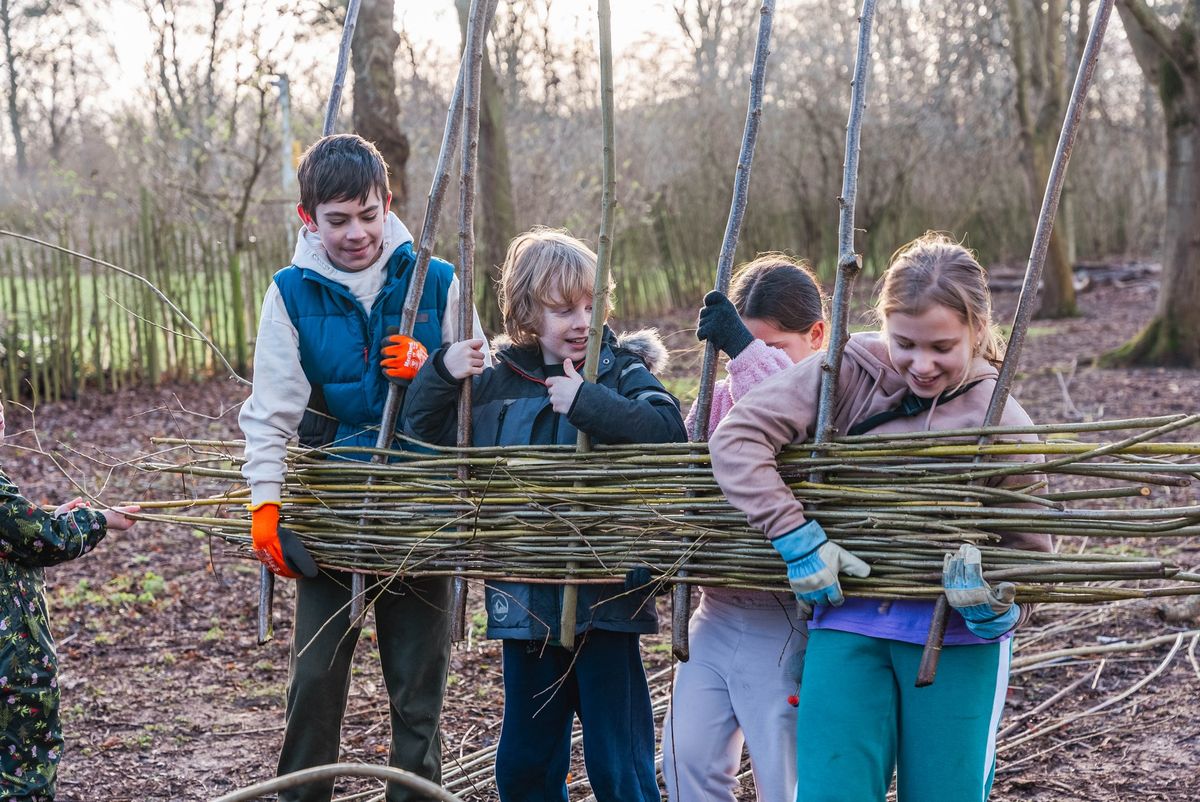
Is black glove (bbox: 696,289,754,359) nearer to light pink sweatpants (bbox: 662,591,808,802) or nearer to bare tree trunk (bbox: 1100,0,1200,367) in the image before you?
light pink sweatpants (bbox: 662,591,808,802)

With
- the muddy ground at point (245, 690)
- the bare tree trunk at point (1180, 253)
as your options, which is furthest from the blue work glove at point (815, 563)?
the bare tree trunk at point (1180, 253)

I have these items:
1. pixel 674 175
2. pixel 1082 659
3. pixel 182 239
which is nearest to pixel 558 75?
pixel 674 175

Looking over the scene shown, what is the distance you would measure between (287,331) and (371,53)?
623 centimetres

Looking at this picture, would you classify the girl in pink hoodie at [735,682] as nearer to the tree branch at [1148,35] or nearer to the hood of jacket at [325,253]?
the hood of jacket at [325,253]

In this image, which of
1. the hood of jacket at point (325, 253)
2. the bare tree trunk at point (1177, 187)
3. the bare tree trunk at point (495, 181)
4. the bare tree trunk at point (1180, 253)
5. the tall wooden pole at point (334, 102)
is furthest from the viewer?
the bare tree trunk at point (495, 181)

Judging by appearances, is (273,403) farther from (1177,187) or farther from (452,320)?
(1177,187)

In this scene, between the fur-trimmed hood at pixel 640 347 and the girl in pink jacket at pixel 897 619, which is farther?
the fur-trimmed hood at pixel 640 347

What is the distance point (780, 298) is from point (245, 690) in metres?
2.46

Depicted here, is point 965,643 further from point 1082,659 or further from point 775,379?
point 1082,659

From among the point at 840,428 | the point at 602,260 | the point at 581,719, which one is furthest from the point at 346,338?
the point at 840,428

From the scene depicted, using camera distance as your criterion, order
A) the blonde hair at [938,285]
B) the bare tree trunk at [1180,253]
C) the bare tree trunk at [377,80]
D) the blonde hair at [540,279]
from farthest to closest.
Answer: the bare tree trunk at [1180,253] → the bare tree trunk at [377,80] → the blonde hair at [540,279] → the blonde hair at [938,285]

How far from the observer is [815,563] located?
200 centimetres

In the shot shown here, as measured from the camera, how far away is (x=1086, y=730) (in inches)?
130

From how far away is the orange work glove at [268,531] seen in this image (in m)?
2.44
